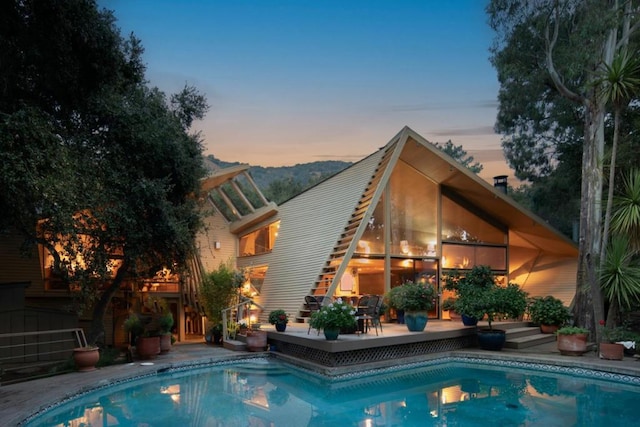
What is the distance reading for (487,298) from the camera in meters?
9.69

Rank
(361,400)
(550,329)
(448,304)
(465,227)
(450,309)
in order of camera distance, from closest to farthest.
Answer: (361,400), (550,329), (448,304), (450,309), (465,227)

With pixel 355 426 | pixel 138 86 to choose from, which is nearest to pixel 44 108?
pixel 138 86

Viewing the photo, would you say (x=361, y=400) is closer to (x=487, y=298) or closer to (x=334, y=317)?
(x=334, y=317)

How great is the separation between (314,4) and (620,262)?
1196cm

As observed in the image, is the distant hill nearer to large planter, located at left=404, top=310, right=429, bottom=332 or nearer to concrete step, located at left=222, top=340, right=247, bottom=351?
concrete step, located at left=222, top=340, right=247, bottom=351

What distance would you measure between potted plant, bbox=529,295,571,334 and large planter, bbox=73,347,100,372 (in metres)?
10.0

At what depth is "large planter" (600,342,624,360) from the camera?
8.21 meters

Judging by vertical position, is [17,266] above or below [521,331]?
above

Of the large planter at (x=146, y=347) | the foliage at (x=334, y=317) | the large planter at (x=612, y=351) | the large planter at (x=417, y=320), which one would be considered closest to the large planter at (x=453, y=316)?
the large planter at (x=417, y=320)

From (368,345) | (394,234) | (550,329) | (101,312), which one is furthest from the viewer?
(394,234)

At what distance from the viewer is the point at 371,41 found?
1625cm

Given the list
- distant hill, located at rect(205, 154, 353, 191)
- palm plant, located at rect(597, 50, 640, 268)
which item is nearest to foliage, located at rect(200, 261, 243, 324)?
palm plant, located at rect(597, 50, 640, 268)

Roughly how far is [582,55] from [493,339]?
654 cm

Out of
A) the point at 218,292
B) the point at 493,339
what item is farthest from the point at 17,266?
the point at 493,339
